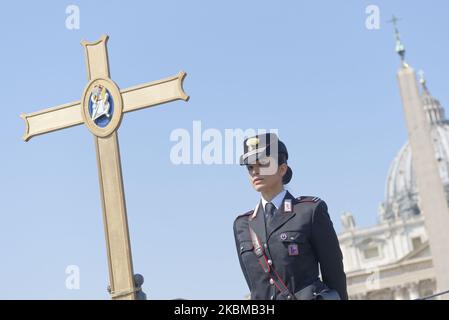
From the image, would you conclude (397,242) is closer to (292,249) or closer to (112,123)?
(112,123)

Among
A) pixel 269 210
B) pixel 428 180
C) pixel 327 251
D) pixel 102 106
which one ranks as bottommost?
pixel 327 251

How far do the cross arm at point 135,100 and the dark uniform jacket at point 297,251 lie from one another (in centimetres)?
224

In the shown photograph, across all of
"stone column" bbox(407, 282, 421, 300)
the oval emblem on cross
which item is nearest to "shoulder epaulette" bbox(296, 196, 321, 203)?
the oval emblem on cross

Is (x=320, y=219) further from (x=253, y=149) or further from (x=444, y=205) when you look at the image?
(x=444, y=205)

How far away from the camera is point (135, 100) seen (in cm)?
617

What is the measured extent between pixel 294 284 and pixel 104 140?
2.77m

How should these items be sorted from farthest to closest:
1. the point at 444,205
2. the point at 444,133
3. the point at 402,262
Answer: the point at 444,133 < the point at 402,262 < the point at 444,205

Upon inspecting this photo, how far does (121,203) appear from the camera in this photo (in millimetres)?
6242

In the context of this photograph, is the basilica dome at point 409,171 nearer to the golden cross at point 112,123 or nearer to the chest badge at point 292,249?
the golden cross at point 112,123

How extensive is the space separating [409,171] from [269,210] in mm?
111782

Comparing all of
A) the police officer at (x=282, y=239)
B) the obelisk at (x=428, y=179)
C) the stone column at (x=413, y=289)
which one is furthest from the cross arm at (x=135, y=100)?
the stone column at (x=413, y=289)

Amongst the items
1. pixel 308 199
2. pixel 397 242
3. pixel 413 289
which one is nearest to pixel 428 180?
pixel 308 199
